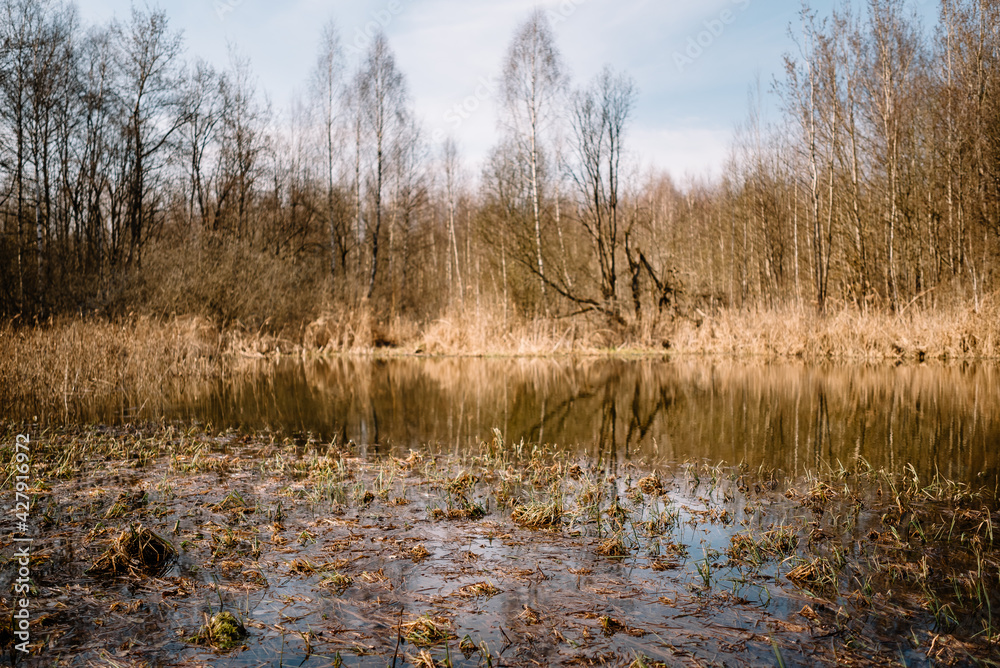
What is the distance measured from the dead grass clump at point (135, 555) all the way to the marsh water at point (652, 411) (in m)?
3.36

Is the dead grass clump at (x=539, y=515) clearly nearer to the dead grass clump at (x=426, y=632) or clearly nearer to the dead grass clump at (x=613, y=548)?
the dead grass clump at (x=613, y=548)

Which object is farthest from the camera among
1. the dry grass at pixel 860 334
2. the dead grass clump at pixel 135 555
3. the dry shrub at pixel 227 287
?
the dry shrub at pixel 227 287

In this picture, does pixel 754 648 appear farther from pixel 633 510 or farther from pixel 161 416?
pixel 161 416

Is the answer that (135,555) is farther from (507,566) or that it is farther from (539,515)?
(539,515)

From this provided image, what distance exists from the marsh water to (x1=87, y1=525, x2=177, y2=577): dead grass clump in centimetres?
336

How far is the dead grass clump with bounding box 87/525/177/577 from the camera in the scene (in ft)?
11.9

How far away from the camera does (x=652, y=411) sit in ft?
32.1

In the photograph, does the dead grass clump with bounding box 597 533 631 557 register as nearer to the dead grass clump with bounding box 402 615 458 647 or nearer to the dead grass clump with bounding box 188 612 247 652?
the dead grass clump with bounding box 402 615 458 647

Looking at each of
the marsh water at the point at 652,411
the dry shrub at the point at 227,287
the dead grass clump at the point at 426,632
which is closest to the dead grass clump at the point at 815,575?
the dead grass clump at the point at 426,632

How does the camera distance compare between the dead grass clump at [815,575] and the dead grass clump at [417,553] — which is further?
the dead grass clump at [417,553]

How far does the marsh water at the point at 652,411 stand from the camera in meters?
6.91

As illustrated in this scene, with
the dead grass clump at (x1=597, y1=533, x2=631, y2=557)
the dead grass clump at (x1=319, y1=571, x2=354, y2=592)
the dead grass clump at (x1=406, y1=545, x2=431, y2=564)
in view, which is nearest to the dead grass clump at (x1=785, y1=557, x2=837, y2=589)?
the dead grass clump at (x1=597, y1=533, x2=631, y2=557)

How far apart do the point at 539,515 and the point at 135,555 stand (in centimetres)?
250

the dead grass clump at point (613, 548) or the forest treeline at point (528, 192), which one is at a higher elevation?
the forest treeline at point (528, 192)
